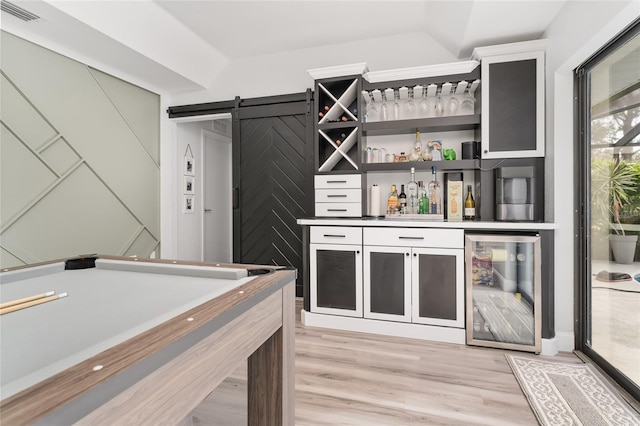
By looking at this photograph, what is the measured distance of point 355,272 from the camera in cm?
269

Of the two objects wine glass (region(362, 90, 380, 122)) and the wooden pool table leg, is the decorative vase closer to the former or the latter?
the wooden pool table leg

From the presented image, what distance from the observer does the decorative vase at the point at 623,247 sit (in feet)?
5.80

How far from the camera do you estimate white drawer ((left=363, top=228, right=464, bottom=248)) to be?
8.04 ft

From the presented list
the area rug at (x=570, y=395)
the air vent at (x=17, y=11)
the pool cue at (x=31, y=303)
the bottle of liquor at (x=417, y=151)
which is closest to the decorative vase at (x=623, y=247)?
the area rug at (x=570, y=395)

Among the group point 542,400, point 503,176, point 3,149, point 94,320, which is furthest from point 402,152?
point 3,149

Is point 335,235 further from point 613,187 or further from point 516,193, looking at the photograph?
point 613,187

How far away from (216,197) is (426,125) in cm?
359

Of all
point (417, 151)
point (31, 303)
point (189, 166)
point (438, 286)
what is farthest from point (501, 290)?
point (189, 166)

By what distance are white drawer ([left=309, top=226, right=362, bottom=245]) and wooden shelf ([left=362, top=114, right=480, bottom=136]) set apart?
1009mm

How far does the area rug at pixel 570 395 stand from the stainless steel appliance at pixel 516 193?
3.58 ft

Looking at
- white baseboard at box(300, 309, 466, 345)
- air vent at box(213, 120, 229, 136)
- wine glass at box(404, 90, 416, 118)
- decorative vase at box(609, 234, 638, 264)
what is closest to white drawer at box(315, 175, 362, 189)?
wine glass at box(404, 90, 416, 118)

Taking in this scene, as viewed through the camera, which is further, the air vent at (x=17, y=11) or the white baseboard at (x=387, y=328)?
the white baseboard at (x=387, y=328)

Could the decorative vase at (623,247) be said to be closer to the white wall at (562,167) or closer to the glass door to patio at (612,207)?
the glass door to patio at (612,207)

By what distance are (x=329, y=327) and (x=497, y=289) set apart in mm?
1420
